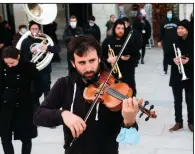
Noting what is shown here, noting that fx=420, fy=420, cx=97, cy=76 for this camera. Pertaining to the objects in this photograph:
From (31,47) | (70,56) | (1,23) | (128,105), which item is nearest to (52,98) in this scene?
(70,56)

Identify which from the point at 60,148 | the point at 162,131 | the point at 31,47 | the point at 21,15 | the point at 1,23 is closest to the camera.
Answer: the point at 60,148

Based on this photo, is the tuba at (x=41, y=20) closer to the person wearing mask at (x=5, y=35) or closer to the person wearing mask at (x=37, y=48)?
the person wearing mask at (x=37, y=48)

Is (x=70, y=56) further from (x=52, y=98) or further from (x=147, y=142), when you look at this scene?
(x=147, y=142)

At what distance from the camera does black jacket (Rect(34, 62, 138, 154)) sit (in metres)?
2.58

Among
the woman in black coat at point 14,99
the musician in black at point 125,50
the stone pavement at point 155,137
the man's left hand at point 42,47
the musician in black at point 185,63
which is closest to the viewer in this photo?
the woman in black coat at point 14,99

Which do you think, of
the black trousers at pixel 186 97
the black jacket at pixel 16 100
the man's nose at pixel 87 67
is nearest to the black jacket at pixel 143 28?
the black trousers at pixel 186 97

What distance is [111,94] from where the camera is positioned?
2596 mm

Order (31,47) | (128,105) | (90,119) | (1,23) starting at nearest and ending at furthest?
(128,105)
(90,119)
(31,47)
(1,23)

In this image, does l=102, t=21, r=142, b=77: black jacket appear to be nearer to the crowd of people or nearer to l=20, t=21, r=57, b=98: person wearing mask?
the crowd of people

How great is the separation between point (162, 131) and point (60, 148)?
1495 mm

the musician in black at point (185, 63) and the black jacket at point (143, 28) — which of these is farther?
the black jacket at point (143, 28)

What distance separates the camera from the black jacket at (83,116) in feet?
8.46

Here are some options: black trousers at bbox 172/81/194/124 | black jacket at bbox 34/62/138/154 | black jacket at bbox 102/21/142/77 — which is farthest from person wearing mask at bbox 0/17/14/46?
black jacket at bbox 34/62/138/154

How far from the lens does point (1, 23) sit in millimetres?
10875
